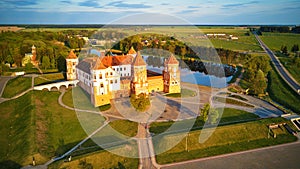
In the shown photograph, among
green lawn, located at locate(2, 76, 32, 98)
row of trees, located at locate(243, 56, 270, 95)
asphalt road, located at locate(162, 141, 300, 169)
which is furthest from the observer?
green lawn, located at locate(2, 76, 32, 98)

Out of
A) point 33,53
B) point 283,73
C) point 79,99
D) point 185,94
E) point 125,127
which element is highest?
point 33,53

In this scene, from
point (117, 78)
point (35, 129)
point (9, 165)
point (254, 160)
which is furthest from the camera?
point (117, 78)

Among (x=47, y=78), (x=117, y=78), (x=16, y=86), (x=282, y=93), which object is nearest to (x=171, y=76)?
(x=117, y=78)

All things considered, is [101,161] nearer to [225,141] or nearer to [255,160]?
[225,141]

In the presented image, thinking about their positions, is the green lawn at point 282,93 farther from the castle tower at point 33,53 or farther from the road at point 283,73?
the castle tower at point 33,53

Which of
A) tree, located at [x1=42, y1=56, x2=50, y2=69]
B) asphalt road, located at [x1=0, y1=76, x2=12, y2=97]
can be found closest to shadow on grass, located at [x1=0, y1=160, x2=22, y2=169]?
asphalt road, located at [x1=0, y1=76, x2=12, y2=97]

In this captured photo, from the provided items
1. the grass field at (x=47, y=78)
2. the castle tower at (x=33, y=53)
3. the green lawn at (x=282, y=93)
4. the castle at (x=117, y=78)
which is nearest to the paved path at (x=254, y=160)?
the green lawn at (x=282, y=93)

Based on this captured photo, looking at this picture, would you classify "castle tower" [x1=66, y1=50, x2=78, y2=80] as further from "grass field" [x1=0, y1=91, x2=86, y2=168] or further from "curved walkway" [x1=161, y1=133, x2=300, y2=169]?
"curved walkway" [x1=161, y1=133, x2=300, y2=169]
